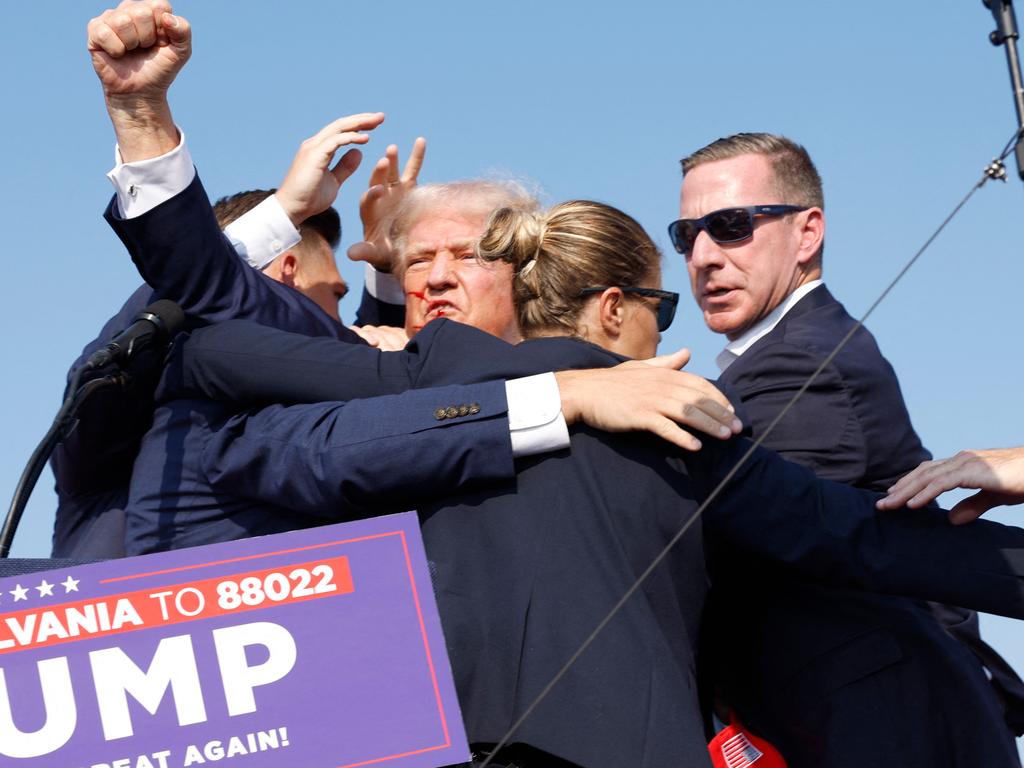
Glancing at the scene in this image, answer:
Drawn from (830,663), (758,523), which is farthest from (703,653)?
(758,523)

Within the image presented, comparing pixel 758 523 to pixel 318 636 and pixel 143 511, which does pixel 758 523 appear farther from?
pixel 143 511

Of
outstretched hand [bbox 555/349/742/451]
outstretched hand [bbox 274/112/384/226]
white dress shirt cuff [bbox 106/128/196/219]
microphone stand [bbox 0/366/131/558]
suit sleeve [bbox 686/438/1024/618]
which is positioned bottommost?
suit sleeve [bbox 686/438/1024/618]

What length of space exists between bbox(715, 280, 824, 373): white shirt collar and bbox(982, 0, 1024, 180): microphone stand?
136 centimetres

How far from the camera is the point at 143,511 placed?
3.75 metres

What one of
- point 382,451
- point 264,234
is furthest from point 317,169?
point 382,451

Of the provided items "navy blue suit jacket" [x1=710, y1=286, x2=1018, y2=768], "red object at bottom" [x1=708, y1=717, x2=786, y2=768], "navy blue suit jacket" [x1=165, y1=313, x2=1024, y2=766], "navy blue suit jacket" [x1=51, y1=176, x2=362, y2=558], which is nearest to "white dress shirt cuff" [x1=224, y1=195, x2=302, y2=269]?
"navy blue suit jacket" [x1=51, y1=176, x2=362, y2=558]

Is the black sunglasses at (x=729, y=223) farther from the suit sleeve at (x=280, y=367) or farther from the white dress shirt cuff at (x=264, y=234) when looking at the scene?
the suit sleeve at (x=280, y=367)

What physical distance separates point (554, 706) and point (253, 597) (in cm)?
63

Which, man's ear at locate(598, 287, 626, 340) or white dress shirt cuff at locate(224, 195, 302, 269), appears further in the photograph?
white dress shirt cuff at locate(224, 195, 302, 269)

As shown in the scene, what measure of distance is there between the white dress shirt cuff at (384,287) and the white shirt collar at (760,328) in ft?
4.84

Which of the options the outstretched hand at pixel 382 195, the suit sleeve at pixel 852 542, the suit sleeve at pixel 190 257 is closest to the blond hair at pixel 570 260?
the suit sleeve at pixel 852 542

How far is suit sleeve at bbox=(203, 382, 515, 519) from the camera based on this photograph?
3203 mm

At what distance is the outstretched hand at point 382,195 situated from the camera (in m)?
5.74

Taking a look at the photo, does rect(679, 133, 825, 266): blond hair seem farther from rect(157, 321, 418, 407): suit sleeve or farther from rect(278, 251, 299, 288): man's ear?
rect(157, 321, 418, 407): suit sleeve
